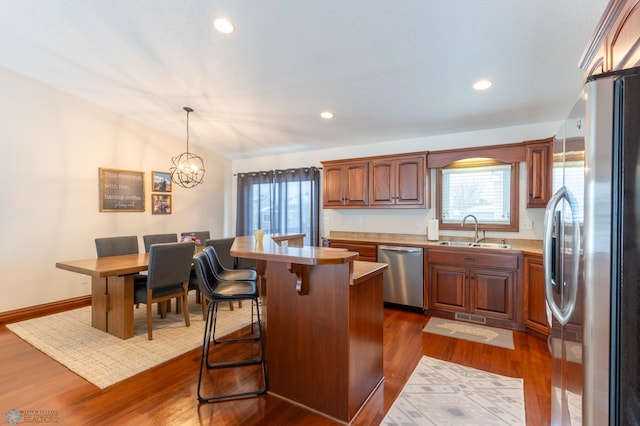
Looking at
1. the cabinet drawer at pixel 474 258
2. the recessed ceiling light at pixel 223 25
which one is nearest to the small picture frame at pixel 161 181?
the recessed ceiling light at pixel 223 25

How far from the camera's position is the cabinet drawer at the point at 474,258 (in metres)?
3.20

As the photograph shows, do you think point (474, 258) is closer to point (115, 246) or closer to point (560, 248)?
point (560, 248)

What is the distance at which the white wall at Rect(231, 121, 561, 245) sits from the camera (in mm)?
3566

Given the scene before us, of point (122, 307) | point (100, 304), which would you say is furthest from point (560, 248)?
→ point (100, 304)

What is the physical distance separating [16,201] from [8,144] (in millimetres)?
704

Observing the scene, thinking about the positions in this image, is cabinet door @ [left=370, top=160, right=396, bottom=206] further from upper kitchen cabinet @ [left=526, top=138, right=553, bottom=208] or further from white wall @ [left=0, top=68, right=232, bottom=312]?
white wall @ [left=0, top=68, right=232, bottom=312]

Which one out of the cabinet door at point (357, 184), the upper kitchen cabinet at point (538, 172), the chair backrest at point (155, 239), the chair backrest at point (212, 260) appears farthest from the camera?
the cabinet door at point (357, 184)

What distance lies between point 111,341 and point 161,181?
2975 mm

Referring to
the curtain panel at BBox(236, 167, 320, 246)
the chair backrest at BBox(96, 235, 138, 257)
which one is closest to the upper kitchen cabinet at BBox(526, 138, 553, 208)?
the curtain panel at BBox(236, 167, 320, 246)

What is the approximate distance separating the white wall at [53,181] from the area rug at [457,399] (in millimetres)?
4401

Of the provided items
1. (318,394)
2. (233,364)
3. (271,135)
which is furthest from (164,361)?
(271,135)

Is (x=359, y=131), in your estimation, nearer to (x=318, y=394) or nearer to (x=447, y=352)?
(x=447, y=352)

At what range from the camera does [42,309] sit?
3.90 metres

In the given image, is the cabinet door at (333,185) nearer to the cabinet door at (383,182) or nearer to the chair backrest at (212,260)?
the cabinet door at (383,182)
